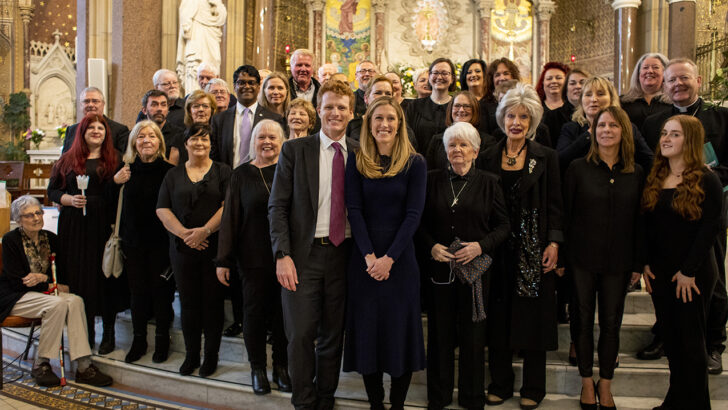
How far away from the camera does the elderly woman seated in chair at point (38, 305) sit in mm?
4055

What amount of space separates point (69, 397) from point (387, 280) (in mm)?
2471

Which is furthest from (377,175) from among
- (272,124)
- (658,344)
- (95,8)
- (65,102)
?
A: (65,102)

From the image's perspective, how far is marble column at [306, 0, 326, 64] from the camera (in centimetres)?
1310

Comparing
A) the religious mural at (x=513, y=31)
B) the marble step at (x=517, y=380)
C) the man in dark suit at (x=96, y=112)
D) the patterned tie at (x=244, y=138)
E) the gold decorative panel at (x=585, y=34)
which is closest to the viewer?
the marble step at (x=517, y=380)

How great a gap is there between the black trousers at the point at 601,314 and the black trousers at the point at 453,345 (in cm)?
59

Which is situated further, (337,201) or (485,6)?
(485,6)

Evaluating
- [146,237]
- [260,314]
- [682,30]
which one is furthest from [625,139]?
[682,30]

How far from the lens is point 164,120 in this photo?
4750mm

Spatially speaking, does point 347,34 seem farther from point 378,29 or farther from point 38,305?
point 38,305

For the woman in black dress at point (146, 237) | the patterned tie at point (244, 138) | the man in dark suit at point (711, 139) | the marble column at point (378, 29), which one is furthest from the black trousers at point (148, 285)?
the marble column at point (378, 29)

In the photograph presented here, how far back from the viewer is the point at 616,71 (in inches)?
444

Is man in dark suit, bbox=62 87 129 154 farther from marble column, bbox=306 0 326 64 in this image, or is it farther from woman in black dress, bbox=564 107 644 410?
marble column, bbox=306 0 326 64

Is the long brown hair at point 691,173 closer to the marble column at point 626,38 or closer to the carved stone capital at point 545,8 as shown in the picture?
the marble column at point 626,38

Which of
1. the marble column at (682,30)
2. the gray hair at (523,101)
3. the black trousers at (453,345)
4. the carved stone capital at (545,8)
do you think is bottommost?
the black trousers at (453,345)
